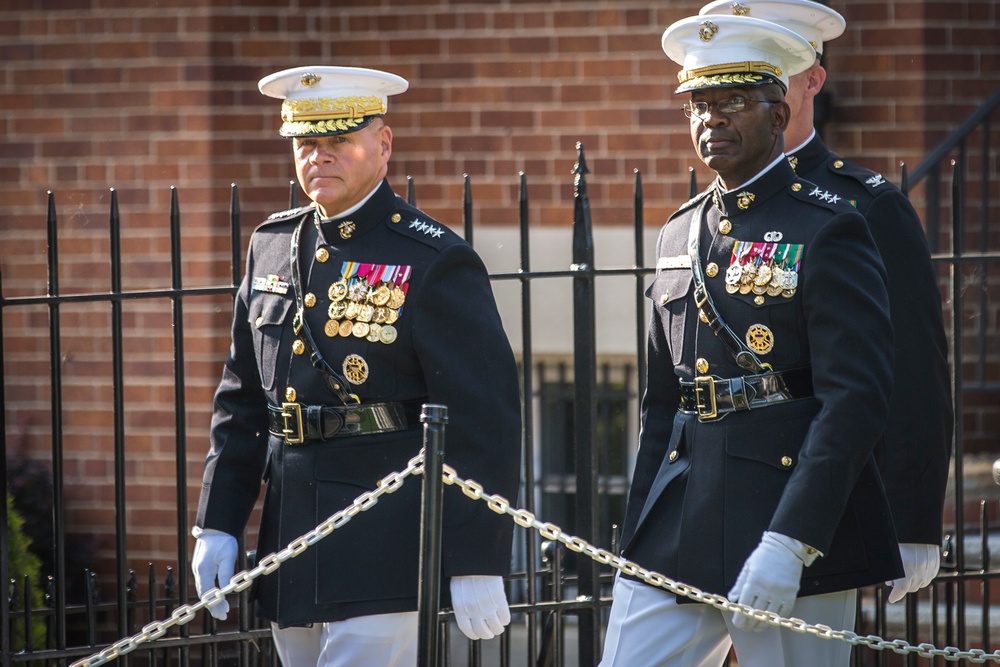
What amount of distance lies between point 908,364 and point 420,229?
4.03ft

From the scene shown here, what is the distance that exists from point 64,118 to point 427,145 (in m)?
1.57

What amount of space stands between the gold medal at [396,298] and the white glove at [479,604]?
649 mm

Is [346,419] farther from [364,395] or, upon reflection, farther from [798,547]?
[798,547]

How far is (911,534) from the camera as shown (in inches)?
138

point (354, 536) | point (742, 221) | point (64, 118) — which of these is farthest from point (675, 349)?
point (64, 118)

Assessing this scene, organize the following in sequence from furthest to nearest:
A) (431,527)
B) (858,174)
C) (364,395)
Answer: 1. (858,174)
2. (364,395)
3. (431,527)

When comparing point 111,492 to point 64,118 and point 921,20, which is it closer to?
point 64,118

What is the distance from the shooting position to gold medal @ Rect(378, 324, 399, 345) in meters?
3.43

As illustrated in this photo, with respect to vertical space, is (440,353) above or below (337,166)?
below

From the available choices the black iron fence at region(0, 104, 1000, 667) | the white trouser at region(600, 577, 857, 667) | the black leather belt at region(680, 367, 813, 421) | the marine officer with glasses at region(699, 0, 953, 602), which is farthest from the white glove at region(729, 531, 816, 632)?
the black iron fence at region(0, 104, 1000, 667)

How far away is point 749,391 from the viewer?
10.7 ft

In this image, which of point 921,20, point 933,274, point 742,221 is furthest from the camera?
point 921,20

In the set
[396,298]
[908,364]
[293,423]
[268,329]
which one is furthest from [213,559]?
[908,364]

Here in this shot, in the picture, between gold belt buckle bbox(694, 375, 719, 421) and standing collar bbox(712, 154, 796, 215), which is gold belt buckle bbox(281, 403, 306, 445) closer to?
gold belt buckle bbox(694, 375, 719, 421)
